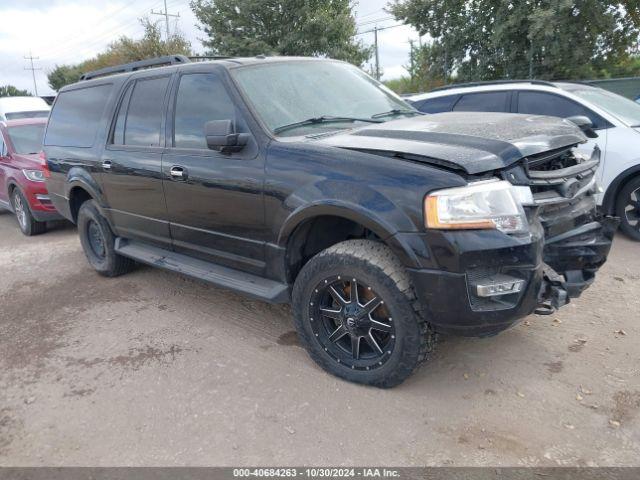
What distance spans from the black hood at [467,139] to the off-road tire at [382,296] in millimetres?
582

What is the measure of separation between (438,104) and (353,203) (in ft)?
16.1

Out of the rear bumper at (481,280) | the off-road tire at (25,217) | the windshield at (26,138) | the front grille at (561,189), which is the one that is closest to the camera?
the rear bumper at (481,280)

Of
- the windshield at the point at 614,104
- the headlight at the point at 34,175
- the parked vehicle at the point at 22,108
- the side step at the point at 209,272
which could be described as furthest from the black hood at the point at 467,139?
the parked vehicle at the point at 22,108

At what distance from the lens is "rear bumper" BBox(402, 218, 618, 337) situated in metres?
2.67

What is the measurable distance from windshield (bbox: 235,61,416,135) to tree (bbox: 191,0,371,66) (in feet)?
49.7

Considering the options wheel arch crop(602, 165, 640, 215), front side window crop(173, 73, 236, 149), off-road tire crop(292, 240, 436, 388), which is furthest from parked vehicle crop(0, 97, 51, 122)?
off-road tire crop(292, 240, 436, 388)

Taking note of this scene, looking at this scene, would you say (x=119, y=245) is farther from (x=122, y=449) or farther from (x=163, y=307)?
(x=122, y=449)

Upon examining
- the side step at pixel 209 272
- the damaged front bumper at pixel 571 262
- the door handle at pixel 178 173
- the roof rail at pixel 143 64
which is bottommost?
the side step at pixel 209 272

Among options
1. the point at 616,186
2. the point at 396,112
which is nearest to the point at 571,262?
the point at 396,112

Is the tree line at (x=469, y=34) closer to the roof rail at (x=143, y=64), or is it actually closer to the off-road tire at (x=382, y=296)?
the roof rail at (x=143, y=64)

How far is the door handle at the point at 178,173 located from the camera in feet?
13.1

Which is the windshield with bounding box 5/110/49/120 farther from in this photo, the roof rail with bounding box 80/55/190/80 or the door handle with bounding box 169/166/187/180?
the door handle with bounding box 169/166/187/180

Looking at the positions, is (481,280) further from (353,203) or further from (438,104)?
(438,104)

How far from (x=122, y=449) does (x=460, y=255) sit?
2014mm
